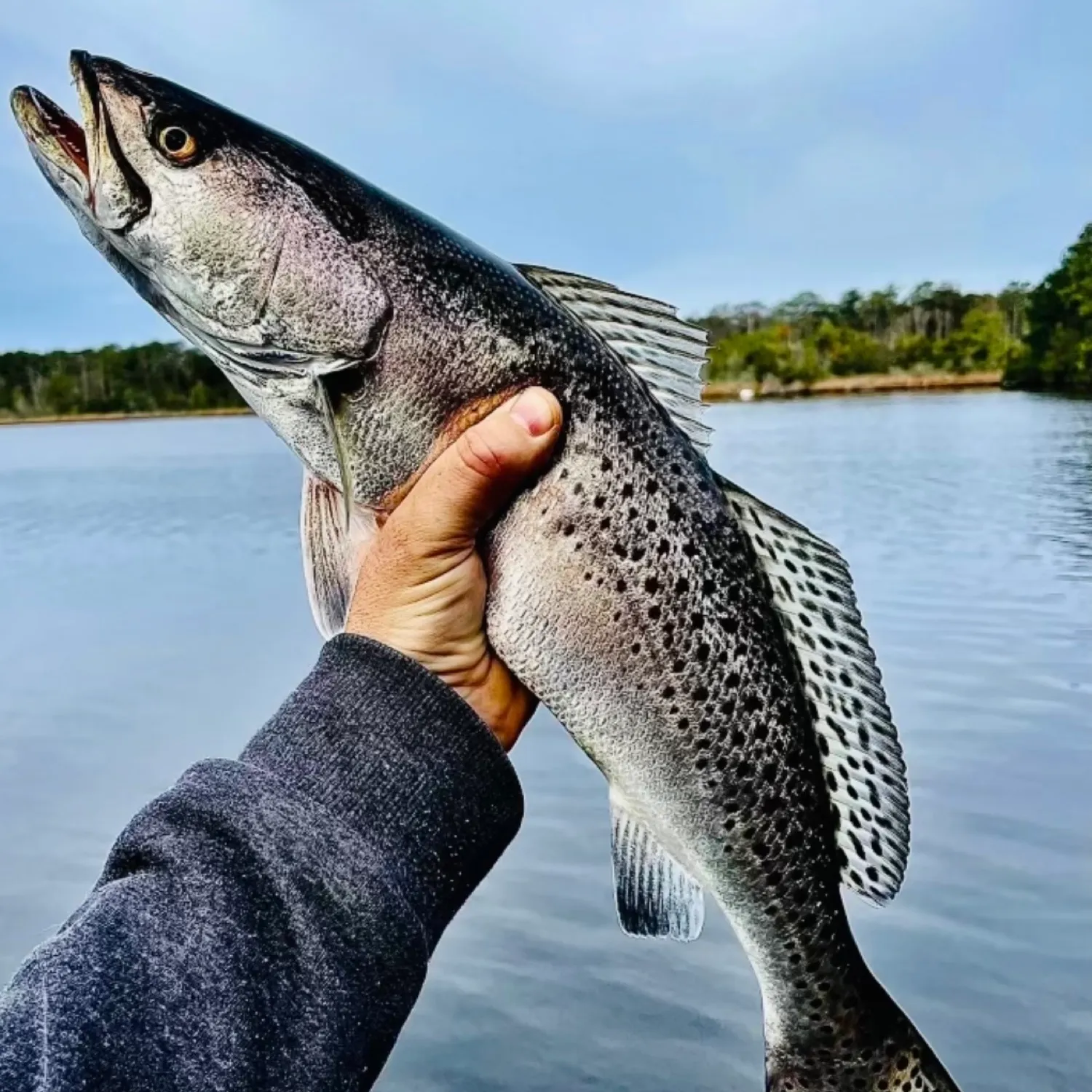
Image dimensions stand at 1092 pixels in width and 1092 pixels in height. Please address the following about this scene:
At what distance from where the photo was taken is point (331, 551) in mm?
2719

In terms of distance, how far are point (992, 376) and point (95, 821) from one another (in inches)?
3755

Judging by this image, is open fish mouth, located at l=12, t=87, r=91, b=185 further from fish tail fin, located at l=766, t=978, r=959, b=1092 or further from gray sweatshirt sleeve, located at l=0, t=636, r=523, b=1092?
fish tail fin, located at l=766, t=978, r=959, b=1092

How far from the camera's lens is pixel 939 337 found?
99.4 meters

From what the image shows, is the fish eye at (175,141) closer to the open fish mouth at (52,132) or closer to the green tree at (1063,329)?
the open fish mouth at (52,132)

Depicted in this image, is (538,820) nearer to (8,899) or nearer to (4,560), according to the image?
(8,899)

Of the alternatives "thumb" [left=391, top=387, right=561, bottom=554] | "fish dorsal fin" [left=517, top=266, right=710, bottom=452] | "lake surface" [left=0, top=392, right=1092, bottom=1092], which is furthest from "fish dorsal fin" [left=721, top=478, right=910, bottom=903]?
"lake surface" [left=0, top=392, right=1092, bottom=1092]

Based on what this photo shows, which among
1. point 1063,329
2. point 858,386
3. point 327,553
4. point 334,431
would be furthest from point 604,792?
point 858,386

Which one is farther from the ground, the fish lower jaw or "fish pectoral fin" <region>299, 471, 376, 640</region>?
the fish lower jaw

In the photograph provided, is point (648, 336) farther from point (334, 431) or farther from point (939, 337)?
point (939, 337)

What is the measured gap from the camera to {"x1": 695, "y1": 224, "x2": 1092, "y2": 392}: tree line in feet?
273

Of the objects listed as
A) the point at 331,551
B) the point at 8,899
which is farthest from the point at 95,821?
the point at 331,551

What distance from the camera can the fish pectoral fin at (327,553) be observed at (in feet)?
8.87

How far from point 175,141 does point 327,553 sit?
92cm

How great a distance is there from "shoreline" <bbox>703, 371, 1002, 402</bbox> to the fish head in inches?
3404
